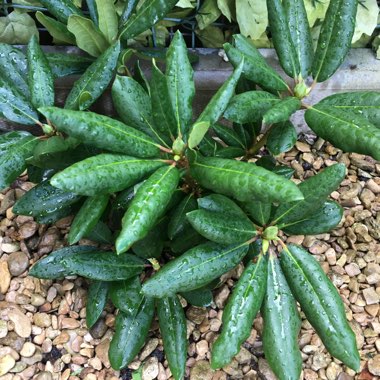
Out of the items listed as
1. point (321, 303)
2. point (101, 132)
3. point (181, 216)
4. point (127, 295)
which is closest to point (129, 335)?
point (127, 295)

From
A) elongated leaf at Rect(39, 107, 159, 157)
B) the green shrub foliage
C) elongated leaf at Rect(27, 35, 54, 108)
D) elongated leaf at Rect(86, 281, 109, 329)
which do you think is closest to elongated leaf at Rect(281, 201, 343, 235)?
the green shrub foliage

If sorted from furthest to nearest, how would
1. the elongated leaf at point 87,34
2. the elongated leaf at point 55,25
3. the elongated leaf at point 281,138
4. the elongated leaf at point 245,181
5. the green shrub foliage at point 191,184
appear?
1. the elongated leaf at point 55,25
2. the elongated leaf at point 87,34
3. the elongated leaf at point 281,138
4. the green shrub foliage at point 191,184
5. the elongated leaf at point 245,181

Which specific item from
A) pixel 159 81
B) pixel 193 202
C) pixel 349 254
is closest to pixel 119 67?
pixel 159 81

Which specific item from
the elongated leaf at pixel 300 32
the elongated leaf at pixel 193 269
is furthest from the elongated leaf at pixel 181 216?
the elongated leaf at pixel 300 32

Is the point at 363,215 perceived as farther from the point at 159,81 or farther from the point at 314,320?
the point at 159,81

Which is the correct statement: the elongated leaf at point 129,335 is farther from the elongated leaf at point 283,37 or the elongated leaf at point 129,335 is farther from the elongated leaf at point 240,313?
the elongated leaf at point 283,37

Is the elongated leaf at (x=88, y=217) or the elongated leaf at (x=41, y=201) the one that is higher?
the elongated leaf at (x=88, y=217)

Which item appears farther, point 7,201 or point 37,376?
point 7,201

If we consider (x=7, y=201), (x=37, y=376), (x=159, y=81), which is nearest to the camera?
(x=159, y=81)
